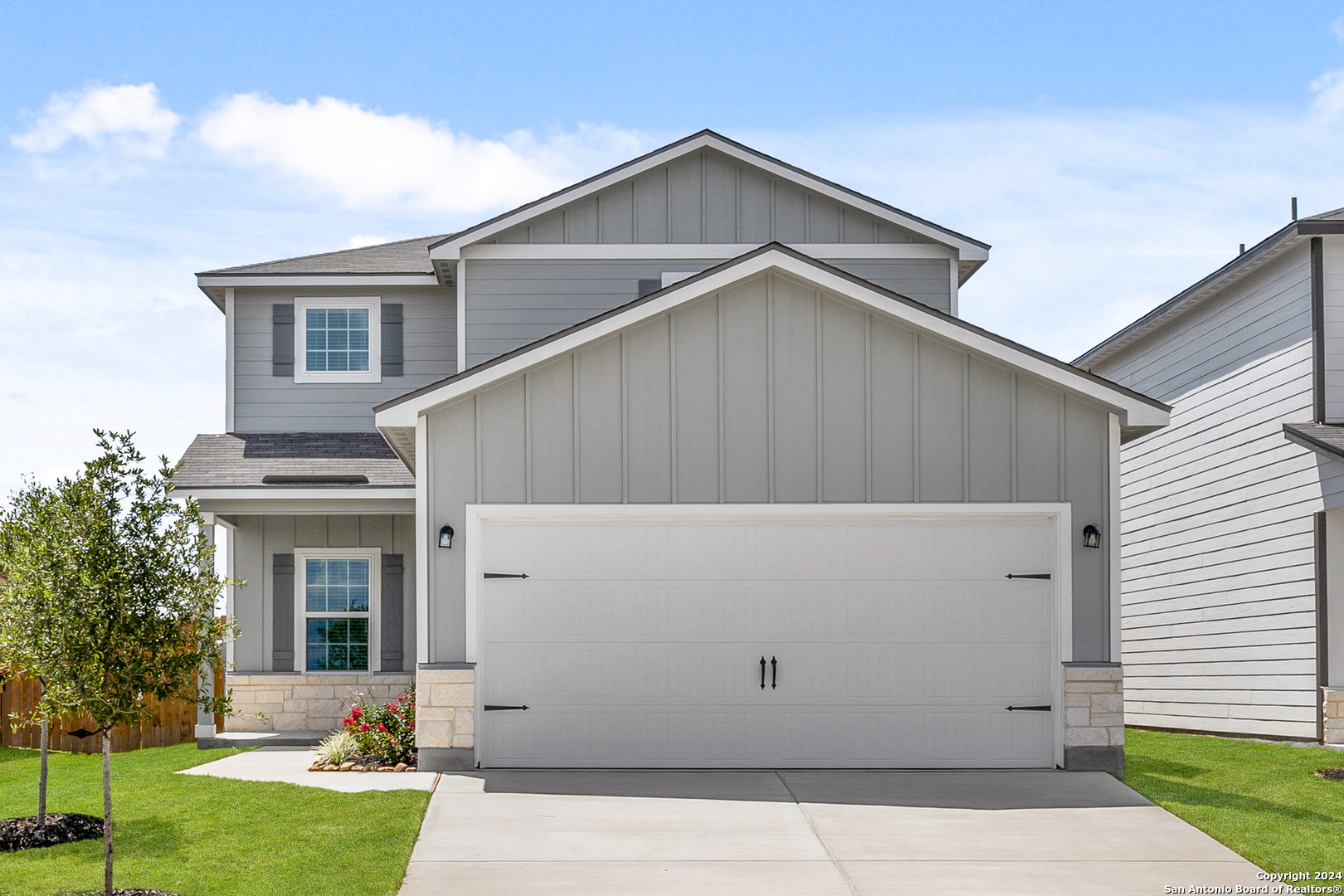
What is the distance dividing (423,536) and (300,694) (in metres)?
4.84

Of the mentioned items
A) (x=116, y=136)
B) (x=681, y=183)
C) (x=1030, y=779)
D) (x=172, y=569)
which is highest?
(x=116, y=136)

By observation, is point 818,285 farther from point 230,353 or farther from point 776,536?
point 230,353

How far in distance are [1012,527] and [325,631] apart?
8.08 meters

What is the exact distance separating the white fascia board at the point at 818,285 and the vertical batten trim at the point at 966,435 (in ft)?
0.98

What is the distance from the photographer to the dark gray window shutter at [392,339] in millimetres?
15938

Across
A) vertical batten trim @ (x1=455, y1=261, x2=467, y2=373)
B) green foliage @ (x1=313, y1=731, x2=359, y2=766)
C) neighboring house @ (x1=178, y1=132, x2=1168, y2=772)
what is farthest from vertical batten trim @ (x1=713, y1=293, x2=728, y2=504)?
vertical batten trim @ (x1=455, y1=261, x2=467, y2=373)

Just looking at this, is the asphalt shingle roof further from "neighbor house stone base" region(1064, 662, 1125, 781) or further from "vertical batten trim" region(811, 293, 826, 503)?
"neighbor house stone base" region(1064, 662, 1125, 781)

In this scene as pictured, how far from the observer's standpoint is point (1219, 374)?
15.5m

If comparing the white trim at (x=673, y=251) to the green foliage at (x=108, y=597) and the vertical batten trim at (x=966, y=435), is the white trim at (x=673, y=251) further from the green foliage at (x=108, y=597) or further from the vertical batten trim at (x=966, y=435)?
the green foliage at (x=108, y=597)

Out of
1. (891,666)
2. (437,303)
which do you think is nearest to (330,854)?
(891,666)

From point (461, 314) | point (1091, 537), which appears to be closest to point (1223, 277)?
point (1091, 537)

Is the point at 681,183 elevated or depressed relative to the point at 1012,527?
elevated

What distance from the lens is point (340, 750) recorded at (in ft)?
36.8

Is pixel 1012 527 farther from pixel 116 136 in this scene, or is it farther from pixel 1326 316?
pixel 116 136
